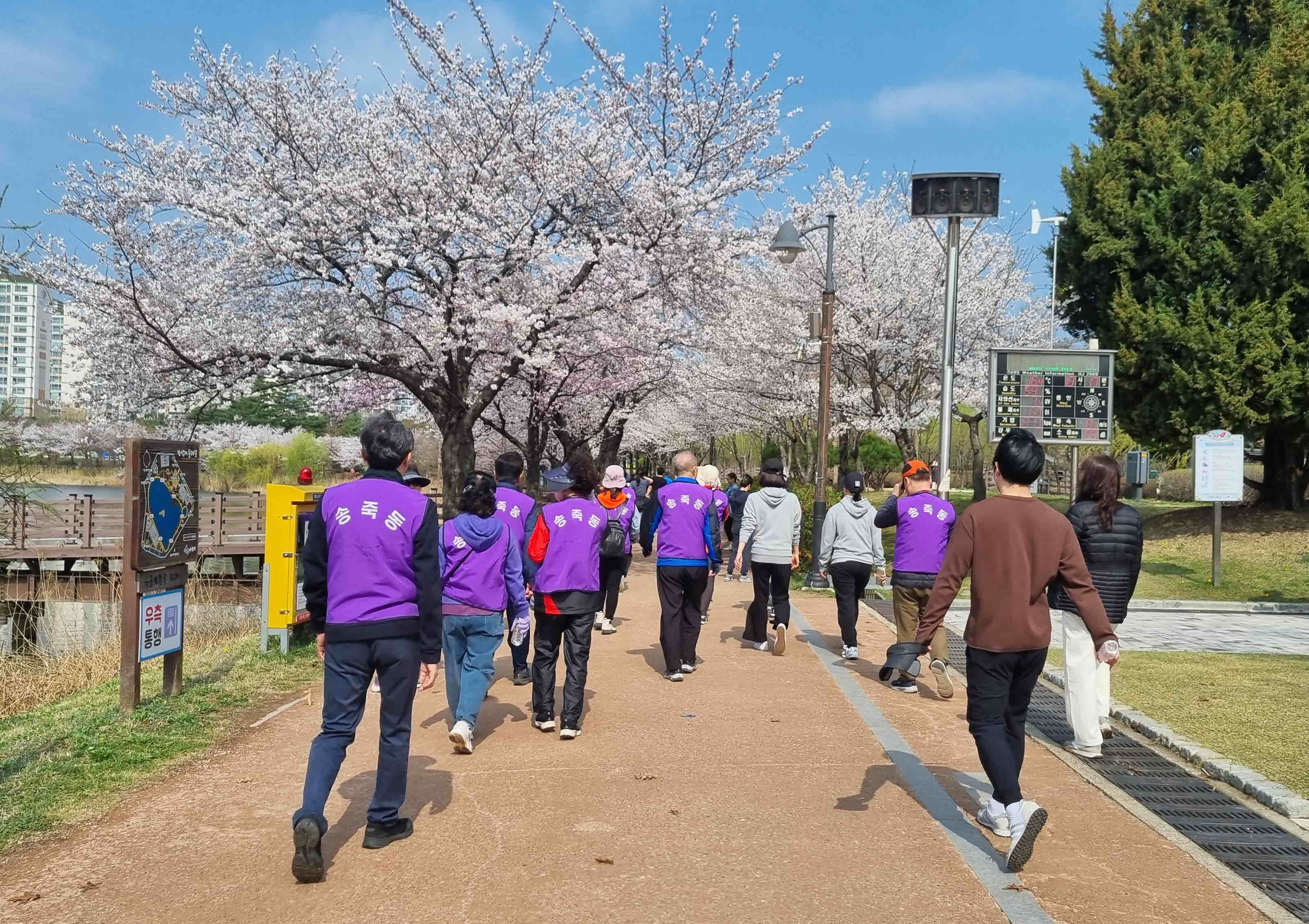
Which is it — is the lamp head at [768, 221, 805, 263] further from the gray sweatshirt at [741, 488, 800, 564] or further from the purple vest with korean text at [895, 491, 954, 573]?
the purple vest with korean text at [895, 491, 954, 573]

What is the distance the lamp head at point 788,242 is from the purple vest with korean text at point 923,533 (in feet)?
27.3

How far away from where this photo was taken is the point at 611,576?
10156 mm

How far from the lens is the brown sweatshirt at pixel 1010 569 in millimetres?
4438

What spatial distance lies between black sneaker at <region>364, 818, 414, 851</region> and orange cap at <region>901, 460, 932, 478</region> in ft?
16.6

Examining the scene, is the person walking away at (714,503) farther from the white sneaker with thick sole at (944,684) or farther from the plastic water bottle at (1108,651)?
the plastic water bottle at (1108,651)

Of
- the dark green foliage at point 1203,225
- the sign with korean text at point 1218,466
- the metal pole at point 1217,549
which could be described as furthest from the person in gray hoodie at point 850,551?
the dark green foliage at point 1203,225

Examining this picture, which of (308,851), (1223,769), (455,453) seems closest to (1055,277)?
(455,453)

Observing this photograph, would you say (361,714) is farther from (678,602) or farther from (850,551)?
(850,551)

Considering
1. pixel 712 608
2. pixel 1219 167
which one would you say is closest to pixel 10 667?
pixel 712 608

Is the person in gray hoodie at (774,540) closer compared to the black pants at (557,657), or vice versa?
the black pants at (557,657)

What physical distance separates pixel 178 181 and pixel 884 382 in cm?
1798

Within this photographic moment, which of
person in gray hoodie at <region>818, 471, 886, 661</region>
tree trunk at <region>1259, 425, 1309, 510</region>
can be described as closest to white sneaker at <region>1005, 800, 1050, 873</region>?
person in gray hoodie at <region>818, 471, 886, 661</region>

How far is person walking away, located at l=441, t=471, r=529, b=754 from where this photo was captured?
6.30 m

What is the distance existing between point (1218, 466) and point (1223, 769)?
10.6 m
